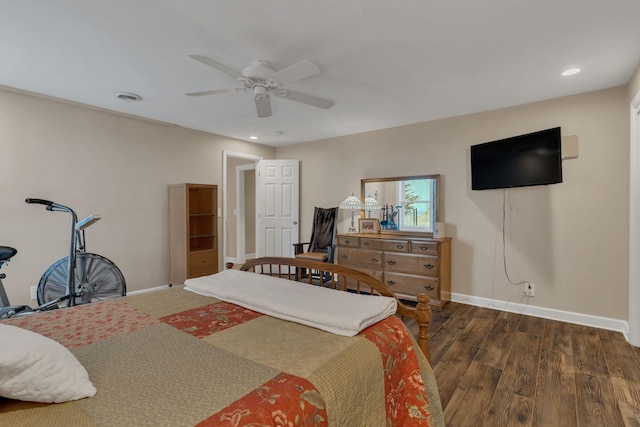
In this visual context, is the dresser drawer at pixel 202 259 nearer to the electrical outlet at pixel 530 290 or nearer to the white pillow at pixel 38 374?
the white pillow at pixel 38 374

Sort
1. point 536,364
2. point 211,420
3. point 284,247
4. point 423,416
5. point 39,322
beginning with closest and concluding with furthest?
point 211,420
point 423,416
point 39,322
point 536,364
point 284,247

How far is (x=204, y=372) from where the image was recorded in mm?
971

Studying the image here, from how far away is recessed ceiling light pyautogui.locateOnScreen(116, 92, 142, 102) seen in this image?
308 cm

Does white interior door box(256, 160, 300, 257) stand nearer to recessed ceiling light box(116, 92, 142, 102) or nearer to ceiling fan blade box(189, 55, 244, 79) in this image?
recessed ceiling light box(116, 92, 142, 102)

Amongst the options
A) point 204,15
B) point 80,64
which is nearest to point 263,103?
point 204,15

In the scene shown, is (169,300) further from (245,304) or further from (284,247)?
(284,247)

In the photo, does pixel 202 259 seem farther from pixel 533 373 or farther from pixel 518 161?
pixel 518 161

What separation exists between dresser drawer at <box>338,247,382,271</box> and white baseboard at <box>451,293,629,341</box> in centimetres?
104

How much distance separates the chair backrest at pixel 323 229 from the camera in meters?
4.72

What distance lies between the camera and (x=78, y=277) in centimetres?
292

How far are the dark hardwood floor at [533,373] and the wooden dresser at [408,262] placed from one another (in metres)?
0.51

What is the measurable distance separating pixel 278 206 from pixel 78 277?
2.99 meters

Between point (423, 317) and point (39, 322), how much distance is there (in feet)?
6.07

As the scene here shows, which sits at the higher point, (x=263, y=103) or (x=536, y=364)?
(x=263, y=103)
